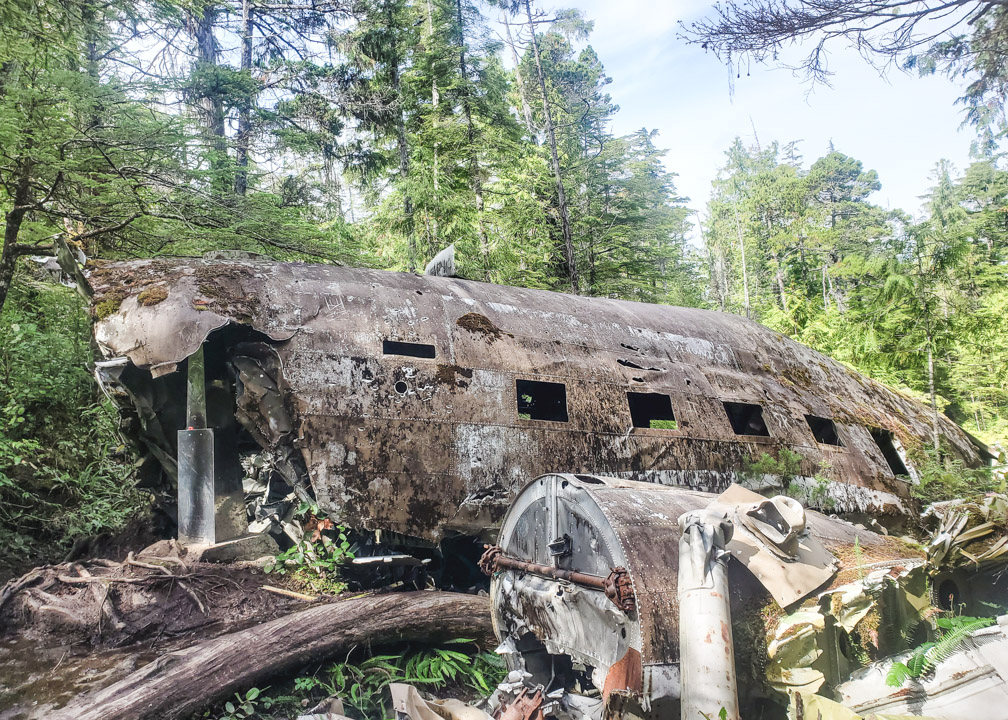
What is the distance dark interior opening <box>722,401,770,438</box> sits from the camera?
30.8 feet

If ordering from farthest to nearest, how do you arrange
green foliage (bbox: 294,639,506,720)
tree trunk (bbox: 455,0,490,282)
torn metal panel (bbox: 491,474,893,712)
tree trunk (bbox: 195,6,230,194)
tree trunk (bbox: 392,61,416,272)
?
tree trunk (bbox: 455,0,490,282)
tree trunk (bbox: 392,61,416,272)
tree trunk (bbox: 195,6,230,194)
green foliage (bbox: 294,639,506,720)
torn metal panel (bbox: 491,474,893,712)

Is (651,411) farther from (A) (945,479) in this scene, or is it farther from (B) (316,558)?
(B) (316,558)

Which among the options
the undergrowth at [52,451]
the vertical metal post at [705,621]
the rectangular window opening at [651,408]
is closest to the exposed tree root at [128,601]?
the undergrowth at [52,451]

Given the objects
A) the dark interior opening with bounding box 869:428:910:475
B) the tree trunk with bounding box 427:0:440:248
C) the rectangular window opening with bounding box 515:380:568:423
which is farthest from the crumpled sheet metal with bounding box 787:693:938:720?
the tree trunk with bounding box 427:0:440:248

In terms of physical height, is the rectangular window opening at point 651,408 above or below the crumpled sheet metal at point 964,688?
above

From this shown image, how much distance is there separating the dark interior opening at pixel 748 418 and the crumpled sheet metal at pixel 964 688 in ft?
19.6

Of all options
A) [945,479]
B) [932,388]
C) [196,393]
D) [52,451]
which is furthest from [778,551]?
[52,451]

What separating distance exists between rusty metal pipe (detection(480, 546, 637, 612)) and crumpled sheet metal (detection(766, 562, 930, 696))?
2.90 ft

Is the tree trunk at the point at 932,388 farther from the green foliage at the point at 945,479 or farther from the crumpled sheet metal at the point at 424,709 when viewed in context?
the crumpled sheet metal at the point at 424,709

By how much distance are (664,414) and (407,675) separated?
5483 millimetres

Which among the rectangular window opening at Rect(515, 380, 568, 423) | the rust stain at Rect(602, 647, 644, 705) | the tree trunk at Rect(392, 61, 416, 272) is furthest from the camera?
the tree trunk at Rect(392, 61, 416, 272)

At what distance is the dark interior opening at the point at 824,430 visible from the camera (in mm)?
10203

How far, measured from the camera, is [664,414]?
9.42 m

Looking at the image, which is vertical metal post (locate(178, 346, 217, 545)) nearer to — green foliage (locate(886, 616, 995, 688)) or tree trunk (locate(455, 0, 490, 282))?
green foliage (locate(886, 616, 995, 688))
